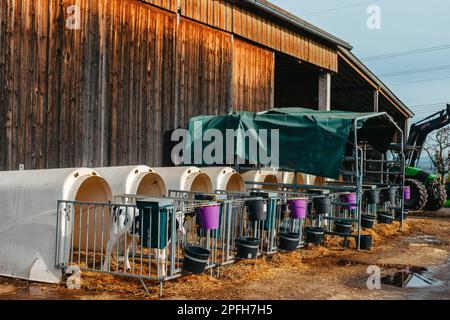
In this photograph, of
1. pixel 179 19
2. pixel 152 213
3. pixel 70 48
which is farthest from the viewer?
pixel 179 19

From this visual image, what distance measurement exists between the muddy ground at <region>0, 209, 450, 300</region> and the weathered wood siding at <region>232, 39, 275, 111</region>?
6.37m

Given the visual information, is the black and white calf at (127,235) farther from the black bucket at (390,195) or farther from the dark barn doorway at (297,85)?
the dark barn doorway at (297,85)

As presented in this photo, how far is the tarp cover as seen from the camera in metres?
11.3

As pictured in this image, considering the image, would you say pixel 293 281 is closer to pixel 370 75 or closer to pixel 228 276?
pixel 228 276

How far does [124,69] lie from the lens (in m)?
11.0

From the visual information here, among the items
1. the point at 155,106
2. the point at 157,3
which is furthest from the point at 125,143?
the point at 157,3

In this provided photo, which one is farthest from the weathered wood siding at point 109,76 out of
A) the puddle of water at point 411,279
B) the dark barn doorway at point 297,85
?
the dark barn doorway at point 297,85

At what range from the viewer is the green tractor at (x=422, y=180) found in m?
20.0

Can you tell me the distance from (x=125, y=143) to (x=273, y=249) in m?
4.15

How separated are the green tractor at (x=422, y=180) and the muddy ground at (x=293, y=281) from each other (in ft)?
31.7

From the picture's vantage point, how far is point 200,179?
1120 cm

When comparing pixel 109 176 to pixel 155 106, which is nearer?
pixel 109 176

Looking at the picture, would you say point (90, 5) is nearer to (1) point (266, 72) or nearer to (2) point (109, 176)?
(2) point (109, 176)

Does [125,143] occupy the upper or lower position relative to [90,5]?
lower
